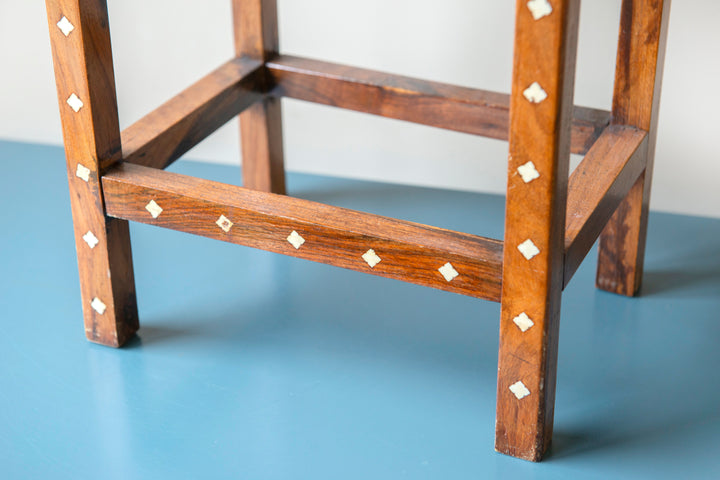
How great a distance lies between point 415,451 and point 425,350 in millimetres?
234

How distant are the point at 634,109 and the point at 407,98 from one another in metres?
0.37

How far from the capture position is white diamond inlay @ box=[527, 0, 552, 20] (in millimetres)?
1027

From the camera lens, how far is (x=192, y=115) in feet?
5.17

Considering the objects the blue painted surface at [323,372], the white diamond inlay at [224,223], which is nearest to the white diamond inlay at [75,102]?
the white diamond inlay at [224,223]

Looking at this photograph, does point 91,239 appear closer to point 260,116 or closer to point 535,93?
point 260,116

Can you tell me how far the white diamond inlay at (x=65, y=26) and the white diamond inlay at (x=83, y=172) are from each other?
0.19 m

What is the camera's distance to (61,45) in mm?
1359

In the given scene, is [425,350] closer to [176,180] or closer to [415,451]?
[415,451]

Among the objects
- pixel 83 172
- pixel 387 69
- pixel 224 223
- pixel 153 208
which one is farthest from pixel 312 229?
pixel 387 69

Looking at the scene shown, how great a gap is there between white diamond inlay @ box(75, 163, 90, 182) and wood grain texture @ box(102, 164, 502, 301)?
1.2 inches

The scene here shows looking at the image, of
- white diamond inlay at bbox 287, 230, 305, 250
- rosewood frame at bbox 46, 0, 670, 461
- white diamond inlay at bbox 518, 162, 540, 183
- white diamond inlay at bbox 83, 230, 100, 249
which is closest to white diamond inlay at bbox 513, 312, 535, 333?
rosewood frame at bbox 46, 0, 670, 461

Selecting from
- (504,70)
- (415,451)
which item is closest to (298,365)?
(415,451)

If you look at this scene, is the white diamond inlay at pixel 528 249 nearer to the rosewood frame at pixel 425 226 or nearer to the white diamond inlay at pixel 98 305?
the rosewood frame at pixel 425 226

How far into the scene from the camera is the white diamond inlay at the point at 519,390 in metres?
1.25
